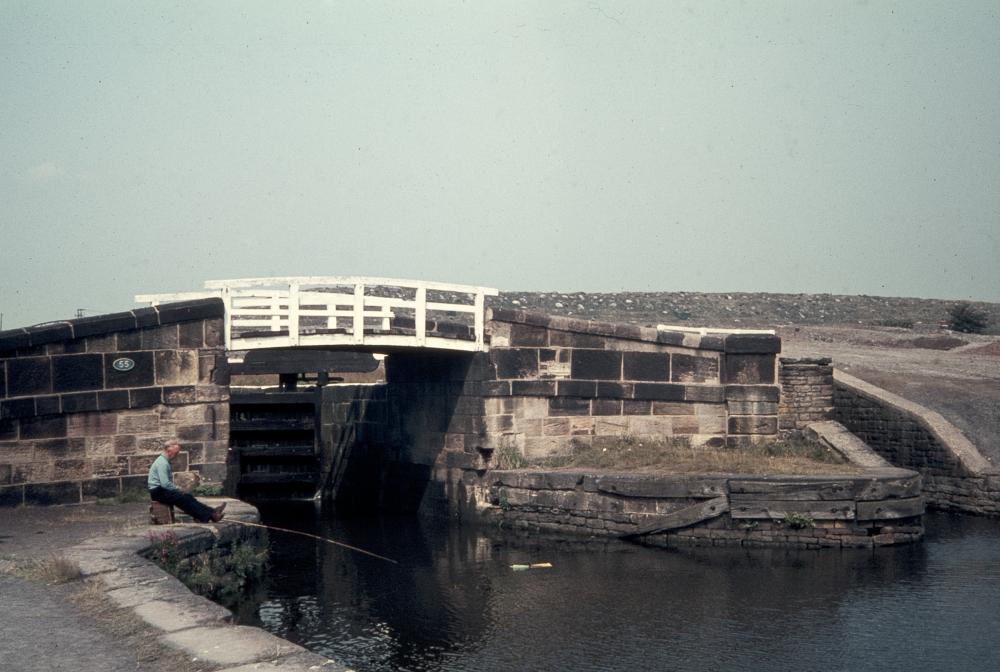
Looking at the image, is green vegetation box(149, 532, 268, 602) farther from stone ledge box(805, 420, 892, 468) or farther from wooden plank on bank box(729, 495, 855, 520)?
stone ledge box(805, 420, 892, 468)

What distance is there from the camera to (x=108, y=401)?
1504cm

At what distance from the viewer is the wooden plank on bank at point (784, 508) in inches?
620

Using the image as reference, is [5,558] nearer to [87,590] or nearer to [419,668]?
[87,590]

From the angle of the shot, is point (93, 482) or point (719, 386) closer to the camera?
point (93, 482)

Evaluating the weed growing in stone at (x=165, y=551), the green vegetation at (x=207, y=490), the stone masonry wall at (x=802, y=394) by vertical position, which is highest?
the stone masonry wall at (x=802, y=394)

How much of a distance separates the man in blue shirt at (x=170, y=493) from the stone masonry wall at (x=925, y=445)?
1288 centimetres

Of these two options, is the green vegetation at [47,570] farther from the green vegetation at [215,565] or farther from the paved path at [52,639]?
the green vegetation at [215,565]

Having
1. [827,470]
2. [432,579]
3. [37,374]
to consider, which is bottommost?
[432,579]

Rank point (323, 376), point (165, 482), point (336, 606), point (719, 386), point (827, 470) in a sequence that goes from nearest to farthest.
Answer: point (165, 482)
point (336, 606)
point (827, 470)
point (719, 386)
point (323, 376)

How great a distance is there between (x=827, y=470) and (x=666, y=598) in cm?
482

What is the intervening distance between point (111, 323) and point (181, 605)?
26.0ft

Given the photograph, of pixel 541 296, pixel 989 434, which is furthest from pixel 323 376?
pixel 541 296

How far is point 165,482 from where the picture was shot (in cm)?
1150

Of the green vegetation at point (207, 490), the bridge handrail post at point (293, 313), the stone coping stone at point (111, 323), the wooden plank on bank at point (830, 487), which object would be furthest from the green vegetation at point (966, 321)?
the green vegetation at point (207, 490)
